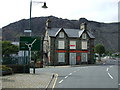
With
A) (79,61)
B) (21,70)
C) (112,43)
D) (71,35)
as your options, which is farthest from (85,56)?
(112,43)

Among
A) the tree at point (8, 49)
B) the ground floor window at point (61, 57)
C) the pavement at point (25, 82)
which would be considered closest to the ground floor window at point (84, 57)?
the ground floor window at point (61, 57)

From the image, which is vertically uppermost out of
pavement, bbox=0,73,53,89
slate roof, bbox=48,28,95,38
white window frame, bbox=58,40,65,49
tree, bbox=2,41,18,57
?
slate roof, bbox=48,28,95,38

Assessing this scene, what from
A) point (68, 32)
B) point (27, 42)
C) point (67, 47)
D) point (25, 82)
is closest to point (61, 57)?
point (67, 47)

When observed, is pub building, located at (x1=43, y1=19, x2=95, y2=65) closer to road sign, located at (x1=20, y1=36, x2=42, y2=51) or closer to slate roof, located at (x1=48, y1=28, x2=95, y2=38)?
slate roof, located at (x1=48, y1=28, x2=95, y2=38)

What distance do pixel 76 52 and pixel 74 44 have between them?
6.56 feet

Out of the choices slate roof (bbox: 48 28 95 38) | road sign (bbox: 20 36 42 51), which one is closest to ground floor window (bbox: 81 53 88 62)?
slate roof (bbox: 48 28 95 38)

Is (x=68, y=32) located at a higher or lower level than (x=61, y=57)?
higher

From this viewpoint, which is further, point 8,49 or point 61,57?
point 8,49

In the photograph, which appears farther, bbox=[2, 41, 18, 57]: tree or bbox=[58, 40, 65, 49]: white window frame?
bbox=[2, 41, 18, 57]: tree

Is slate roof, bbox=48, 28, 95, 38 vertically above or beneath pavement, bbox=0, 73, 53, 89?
above

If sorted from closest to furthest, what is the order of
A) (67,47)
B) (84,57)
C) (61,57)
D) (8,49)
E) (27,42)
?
1. (27,42)
2. (61,57)
3. (67,47)
4. (8,49)
5. (84,57)

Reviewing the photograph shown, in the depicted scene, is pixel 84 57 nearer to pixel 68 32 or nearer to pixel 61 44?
pixel 61 44

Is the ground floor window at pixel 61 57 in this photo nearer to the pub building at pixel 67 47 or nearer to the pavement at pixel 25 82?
the pub building at pixel 67 47

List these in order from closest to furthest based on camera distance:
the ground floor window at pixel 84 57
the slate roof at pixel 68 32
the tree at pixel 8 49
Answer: the slate roof at pixel 68 32, the tree at pixel 8 49, the ground floor window at pixel 84 57
